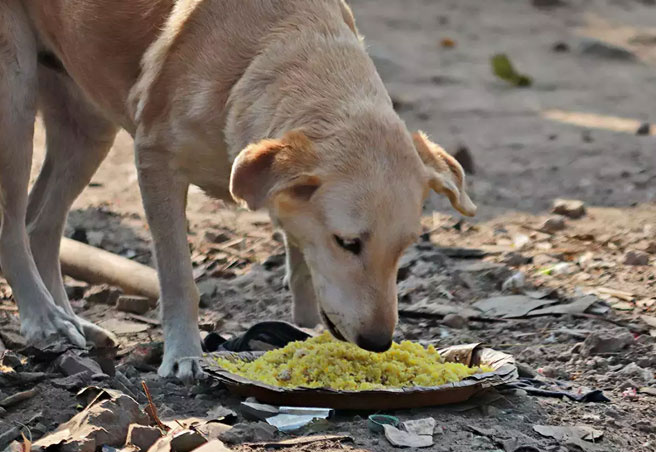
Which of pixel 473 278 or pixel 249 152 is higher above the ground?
pixel 249 152

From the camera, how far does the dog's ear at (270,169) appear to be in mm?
4066

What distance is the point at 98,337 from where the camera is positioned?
17.1 ft

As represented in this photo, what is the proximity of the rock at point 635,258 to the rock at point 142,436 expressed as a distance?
3.44m

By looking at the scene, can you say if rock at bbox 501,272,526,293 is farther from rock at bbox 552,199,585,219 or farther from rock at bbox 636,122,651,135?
rock at bbox 636,122,651,135

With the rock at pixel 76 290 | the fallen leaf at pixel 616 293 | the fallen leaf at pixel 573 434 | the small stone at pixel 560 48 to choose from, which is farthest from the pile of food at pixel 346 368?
the small stone at pixel 560 48

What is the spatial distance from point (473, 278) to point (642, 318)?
3.41ft

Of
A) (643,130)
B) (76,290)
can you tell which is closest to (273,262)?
(76,290)

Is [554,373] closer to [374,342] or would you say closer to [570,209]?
[374,342]

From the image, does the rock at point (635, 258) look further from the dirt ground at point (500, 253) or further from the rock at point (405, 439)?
the rock at point (405, 439)

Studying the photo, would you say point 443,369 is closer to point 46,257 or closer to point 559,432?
point 559,432

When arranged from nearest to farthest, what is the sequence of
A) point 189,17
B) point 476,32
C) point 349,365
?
point 349,365, point 189,17, point 476,32

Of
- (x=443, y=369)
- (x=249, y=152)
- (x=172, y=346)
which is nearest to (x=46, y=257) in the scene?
(x=172, y=346)

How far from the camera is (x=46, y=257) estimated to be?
18.8 feet

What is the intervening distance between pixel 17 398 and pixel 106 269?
1944 millimetres
